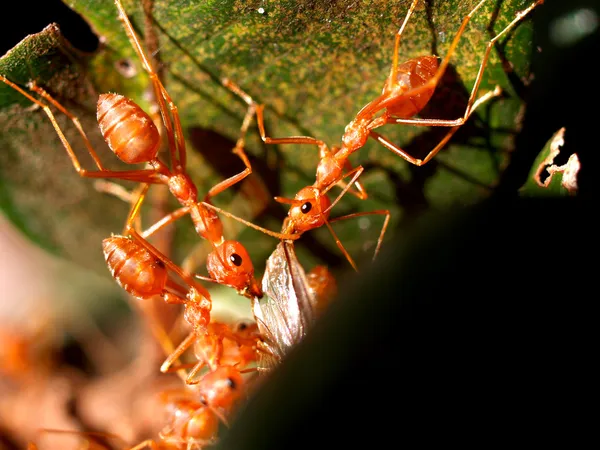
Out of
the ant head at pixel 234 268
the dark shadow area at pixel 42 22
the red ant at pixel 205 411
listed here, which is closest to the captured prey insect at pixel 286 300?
the ant head at pixel 234 268

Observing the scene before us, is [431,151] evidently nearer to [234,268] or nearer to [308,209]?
[308,209]

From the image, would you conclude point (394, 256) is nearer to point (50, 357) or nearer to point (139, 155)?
point (139, 155)

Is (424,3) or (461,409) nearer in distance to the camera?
(461,409)

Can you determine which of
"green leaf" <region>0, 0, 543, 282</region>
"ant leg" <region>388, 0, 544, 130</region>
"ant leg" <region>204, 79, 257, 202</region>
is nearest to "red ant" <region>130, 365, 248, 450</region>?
"green leaf" <region>0, 0, 543, 282</region>

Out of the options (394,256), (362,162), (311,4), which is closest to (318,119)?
(362,162)

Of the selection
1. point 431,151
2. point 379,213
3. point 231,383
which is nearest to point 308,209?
point 379,213

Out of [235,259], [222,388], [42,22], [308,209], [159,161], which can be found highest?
[42,22]

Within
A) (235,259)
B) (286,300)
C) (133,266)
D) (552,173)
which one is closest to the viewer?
(552,173)
